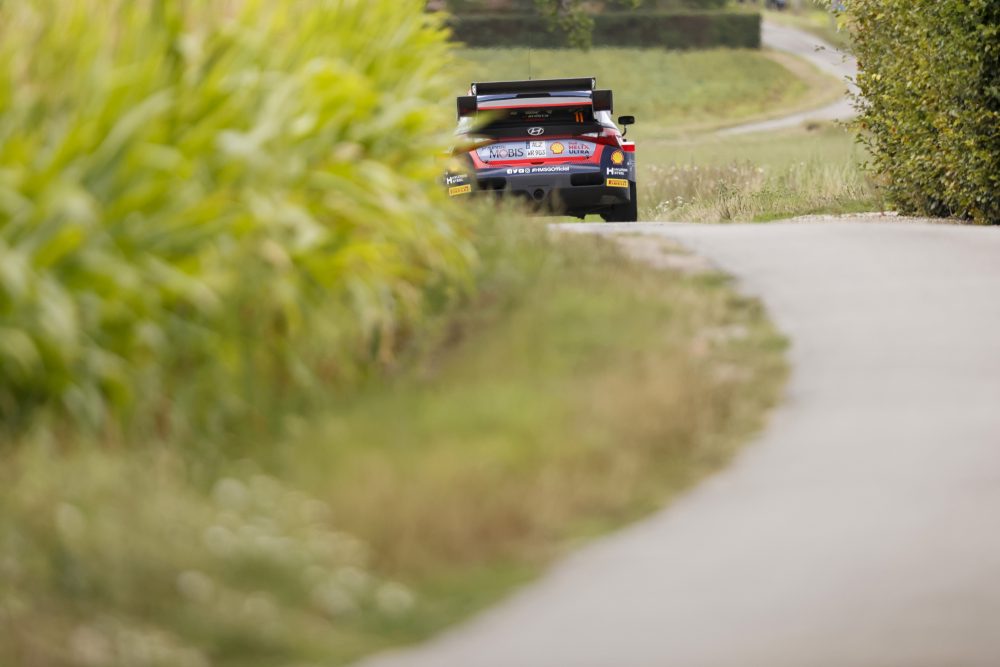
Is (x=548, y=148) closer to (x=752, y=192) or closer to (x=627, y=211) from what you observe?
(x=627, y=211)

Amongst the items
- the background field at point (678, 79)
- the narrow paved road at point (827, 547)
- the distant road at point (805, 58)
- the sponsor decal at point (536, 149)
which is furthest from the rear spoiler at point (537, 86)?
the background field at point (678, 79)

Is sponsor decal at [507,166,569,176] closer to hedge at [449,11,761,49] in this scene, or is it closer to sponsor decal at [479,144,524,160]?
sponsor decal at [479,144,524,160]

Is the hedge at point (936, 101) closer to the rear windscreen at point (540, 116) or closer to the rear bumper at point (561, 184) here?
the rear bumper at point (561, 184)

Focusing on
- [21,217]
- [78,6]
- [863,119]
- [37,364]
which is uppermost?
[78,6]

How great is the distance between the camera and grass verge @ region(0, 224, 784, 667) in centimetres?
567

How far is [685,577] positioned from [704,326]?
3.41 meters

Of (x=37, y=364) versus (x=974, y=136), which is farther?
(x=974, y=136)

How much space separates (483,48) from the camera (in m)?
63.6

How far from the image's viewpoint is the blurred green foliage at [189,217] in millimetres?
7004

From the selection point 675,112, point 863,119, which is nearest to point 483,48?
point 675,112

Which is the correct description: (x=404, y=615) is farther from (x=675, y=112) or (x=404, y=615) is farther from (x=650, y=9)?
(x=650, y=9)

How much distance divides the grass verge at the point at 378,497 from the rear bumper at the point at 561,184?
8.26m

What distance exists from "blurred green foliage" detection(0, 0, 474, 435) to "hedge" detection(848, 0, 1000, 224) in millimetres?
7085

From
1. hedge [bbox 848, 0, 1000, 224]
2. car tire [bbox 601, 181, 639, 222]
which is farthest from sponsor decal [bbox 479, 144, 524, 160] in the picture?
hedge [bbox 848, 0, 1000, 224]
